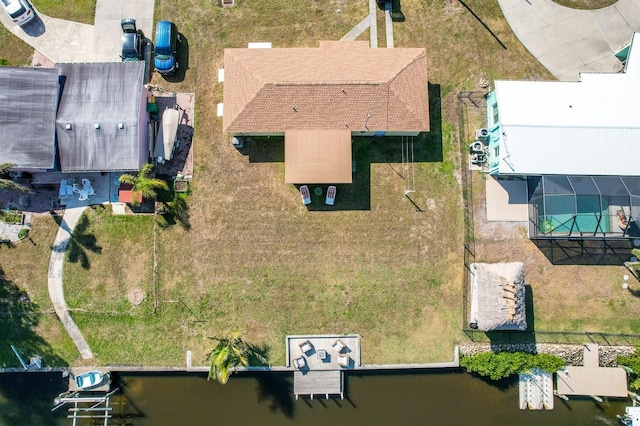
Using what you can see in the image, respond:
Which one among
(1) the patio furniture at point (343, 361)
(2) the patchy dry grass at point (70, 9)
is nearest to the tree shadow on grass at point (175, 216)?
(1) the patio furniture at point (343, 361)

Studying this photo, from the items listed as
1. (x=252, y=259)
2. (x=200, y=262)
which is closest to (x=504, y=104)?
(x=252, y=259)

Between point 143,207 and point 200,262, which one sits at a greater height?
point 143,207

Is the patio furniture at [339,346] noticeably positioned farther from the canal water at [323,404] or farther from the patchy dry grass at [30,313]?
the patchy dry grass at [30,313]

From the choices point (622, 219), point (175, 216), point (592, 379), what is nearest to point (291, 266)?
point (175, 216)

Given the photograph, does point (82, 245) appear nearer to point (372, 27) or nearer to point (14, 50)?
point (14, 50)

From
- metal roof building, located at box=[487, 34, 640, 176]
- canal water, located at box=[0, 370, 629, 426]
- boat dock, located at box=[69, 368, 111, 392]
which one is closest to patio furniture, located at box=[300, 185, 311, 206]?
canal water, located at box=[0, 370, 629, 426]

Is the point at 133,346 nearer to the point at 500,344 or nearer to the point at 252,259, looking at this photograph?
the point at 252,259
